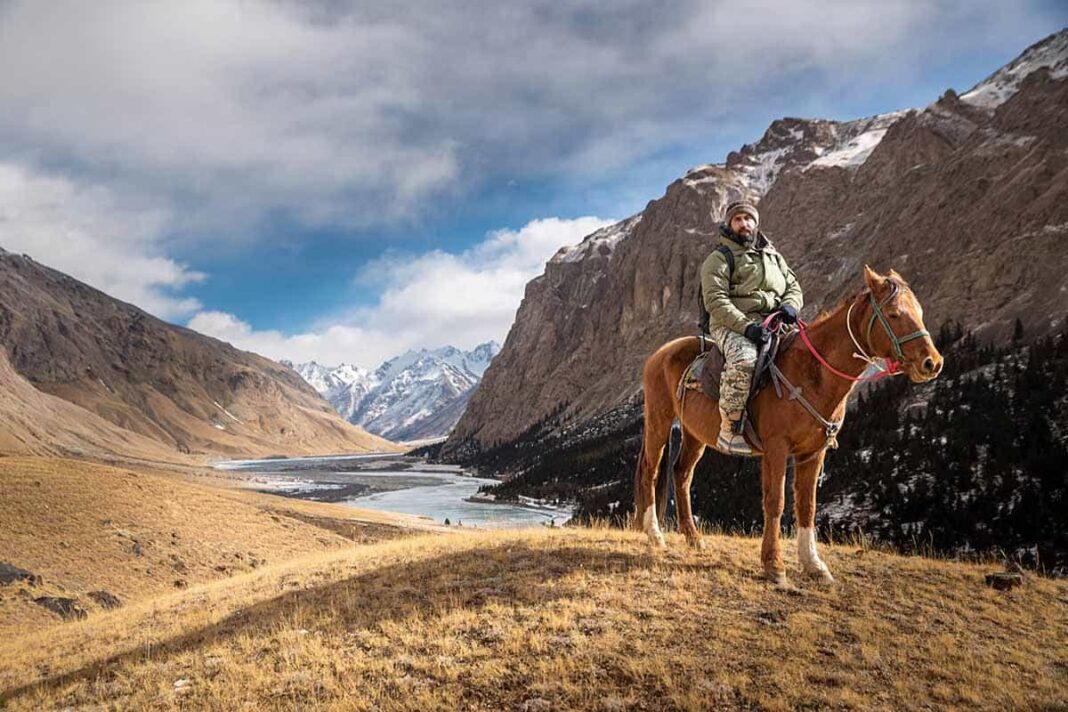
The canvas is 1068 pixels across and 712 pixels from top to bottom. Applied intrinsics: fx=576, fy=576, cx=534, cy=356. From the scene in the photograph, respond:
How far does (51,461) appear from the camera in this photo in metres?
32.1

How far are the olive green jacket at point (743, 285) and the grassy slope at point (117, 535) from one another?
67.2 ft

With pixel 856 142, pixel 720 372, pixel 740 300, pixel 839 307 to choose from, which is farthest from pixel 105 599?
pixel 856 142

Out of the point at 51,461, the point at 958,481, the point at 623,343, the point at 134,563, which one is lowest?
the point at 134,563

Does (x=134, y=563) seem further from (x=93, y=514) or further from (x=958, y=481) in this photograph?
(x=958, y=481)

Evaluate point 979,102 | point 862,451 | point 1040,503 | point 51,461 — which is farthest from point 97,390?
point 979,102

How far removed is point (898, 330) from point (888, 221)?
115m

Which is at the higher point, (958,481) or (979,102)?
(979,102)

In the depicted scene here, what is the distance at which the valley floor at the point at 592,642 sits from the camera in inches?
198

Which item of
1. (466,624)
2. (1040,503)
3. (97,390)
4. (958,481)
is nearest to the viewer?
(466,624)

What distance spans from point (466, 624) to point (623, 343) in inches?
6540

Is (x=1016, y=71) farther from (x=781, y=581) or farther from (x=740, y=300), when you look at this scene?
(x=781, y=581)

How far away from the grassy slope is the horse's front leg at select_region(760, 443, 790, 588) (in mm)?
20041

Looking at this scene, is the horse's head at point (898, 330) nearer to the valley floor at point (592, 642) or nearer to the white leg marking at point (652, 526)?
the valley floor at point (592, 642)

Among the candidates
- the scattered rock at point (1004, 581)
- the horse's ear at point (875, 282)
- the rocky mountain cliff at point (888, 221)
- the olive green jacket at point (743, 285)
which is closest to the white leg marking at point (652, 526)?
the olive green jacket at point (743, 285)
